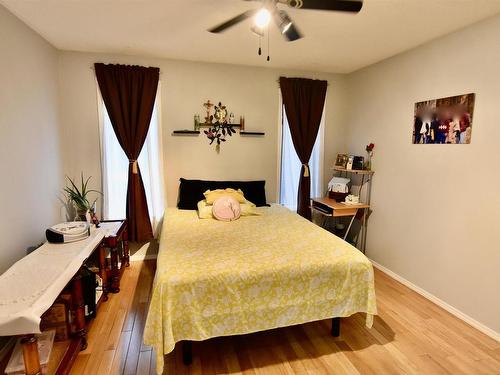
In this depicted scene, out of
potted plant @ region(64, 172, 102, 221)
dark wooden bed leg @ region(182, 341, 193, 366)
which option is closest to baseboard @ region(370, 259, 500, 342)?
dark wooden bed leg @ region(182, 341, 193, 366)

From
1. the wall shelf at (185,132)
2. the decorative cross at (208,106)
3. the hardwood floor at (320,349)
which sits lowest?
the hardwood floor at (320,349)

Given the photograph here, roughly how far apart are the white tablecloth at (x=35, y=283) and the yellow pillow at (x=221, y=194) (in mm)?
1278

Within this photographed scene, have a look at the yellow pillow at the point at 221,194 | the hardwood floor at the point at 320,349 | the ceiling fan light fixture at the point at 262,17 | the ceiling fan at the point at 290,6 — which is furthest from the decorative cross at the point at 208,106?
the hardwood floor at the point at 320,349

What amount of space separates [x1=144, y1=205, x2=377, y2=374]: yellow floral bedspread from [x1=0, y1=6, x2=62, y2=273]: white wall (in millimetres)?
1187

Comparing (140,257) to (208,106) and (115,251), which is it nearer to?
(115,251)

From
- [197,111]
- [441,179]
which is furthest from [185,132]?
[441,179]

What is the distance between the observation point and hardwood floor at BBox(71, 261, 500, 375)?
6.25ft

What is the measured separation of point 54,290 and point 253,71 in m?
3.17

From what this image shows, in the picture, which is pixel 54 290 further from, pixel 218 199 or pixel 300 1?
pixel 300 1

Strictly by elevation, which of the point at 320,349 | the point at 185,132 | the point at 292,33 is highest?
the point at 292,33

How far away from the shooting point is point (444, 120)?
2.62 metres

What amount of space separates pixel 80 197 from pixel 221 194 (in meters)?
1.47

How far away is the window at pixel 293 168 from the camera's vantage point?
3956 millimetres

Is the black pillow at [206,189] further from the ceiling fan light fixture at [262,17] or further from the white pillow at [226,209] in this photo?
the ceiling fan light fixture at [262,17]
